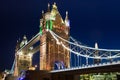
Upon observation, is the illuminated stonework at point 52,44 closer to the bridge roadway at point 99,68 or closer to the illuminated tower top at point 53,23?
the illuminated tower top at point 53,23

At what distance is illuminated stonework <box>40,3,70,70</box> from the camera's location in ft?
192

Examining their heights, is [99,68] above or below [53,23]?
below

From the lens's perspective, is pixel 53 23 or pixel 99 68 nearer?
pixel 99 68

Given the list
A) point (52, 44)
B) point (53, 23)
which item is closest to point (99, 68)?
point (52, 44)

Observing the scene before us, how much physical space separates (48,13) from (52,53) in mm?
9006

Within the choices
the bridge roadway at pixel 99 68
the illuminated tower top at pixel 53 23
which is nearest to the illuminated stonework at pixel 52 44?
the illuminated tower top at pixel 53 23

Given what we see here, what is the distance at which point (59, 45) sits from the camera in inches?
2383

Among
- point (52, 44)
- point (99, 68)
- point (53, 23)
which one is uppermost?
point (53, 23)

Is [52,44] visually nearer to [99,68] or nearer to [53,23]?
[53,23]

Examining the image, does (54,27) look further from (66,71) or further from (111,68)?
(111,68)

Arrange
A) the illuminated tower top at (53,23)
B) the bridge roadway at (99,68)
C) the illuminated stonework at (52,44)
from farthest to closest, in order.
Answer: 1. the illuminated tower top at (53,23)
2. the illuminated stonework at (52,44)
3. the bridge roadway at (99,68)

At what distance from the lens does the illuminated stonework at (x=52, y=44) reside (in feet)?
192

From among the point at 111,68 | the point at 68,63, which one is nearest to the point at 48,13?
the point at 68,63

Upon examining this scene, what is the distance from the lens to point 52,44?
60.1m
